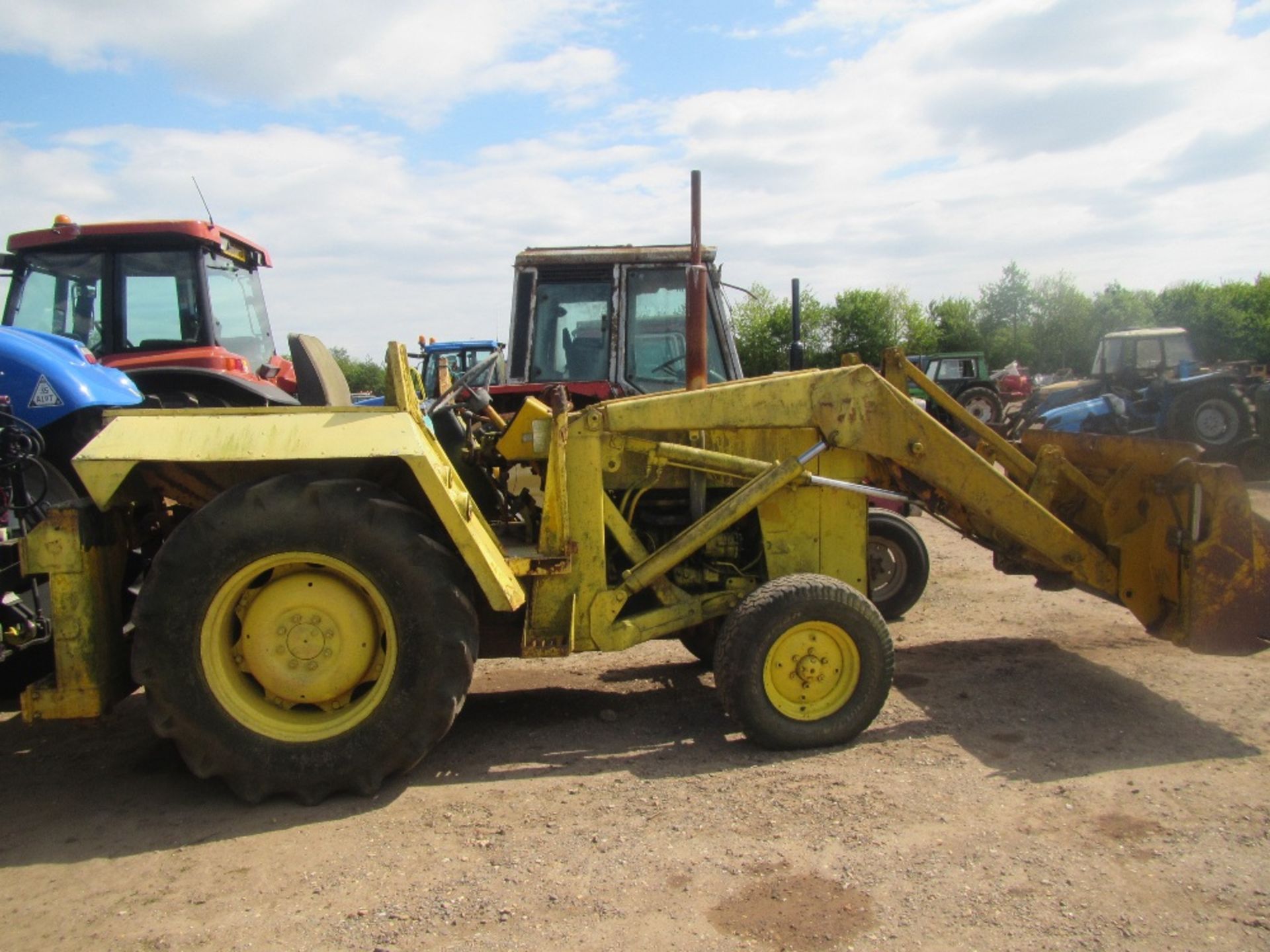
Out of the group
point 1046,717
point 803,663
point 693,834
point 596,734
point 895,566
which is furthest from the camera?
point 895,566

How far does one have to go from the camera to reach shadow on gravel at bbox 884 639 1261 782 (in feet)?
12.3

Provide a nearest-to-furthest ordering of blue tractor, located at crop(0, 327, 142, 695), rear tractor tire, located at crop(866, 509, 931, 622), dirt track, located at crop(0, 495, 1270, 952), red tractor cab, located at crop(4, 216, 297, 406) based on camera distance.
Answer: dirt track, located at crop(0, 495, 1270, 952)
blue tractor, located at crop(0, 327, 142, 695)
rear tractor tire, located at crop(866, 509, 931, 622)
red tractor cab, located at crop(4, 216, 297, 406)

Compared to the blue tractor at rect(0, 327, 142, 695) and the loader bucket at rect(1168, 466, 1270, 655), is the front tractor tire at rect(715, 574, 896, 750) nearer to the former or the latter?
the loader bucket at rect(1168, 466, 1270, 655)

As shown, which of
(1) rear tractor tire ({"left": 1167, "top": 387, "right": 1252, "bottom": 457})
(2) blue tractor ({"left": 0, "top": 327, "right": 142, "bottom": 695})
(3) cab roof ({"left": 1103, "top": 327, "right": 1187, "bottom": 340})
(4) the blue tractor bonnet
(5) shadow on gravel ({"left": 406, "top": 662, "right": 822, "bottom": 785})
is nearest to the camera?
(2) blue tractor ({"left": 0, "top": 327, "right": 142, "bottom": 695})

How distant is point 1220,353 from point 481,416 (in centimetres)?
3761

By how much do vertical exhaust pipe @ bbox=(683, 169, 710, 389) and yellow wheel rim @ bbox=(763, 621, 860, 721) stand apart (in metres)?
1.43

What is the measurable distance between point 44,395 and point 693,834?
3.02 m

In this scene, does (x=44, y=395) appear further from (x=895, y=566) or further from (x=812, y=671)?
(x=895, y=566)

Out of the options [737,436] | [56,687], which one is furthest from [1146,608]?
[56,687]

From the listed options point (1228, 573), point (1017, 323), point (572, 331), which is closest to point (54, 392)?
point (572, 331)

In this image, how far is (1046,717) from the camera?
418cm

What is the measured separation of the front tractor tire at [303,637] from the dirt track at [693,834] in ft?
A: 0.74

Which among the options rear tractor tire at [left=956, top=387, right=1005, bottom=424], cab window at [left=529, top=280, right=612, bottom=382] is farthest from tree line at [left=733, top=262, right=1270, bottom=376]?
cab window at [left=529, top=280, right=612, bottom=382]

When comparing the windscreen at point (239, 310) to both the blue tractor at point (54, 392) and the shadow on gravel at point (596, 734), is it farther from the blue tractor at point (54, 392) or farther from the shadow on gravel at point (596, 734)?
the shadow on gravel at point (596, 734)
